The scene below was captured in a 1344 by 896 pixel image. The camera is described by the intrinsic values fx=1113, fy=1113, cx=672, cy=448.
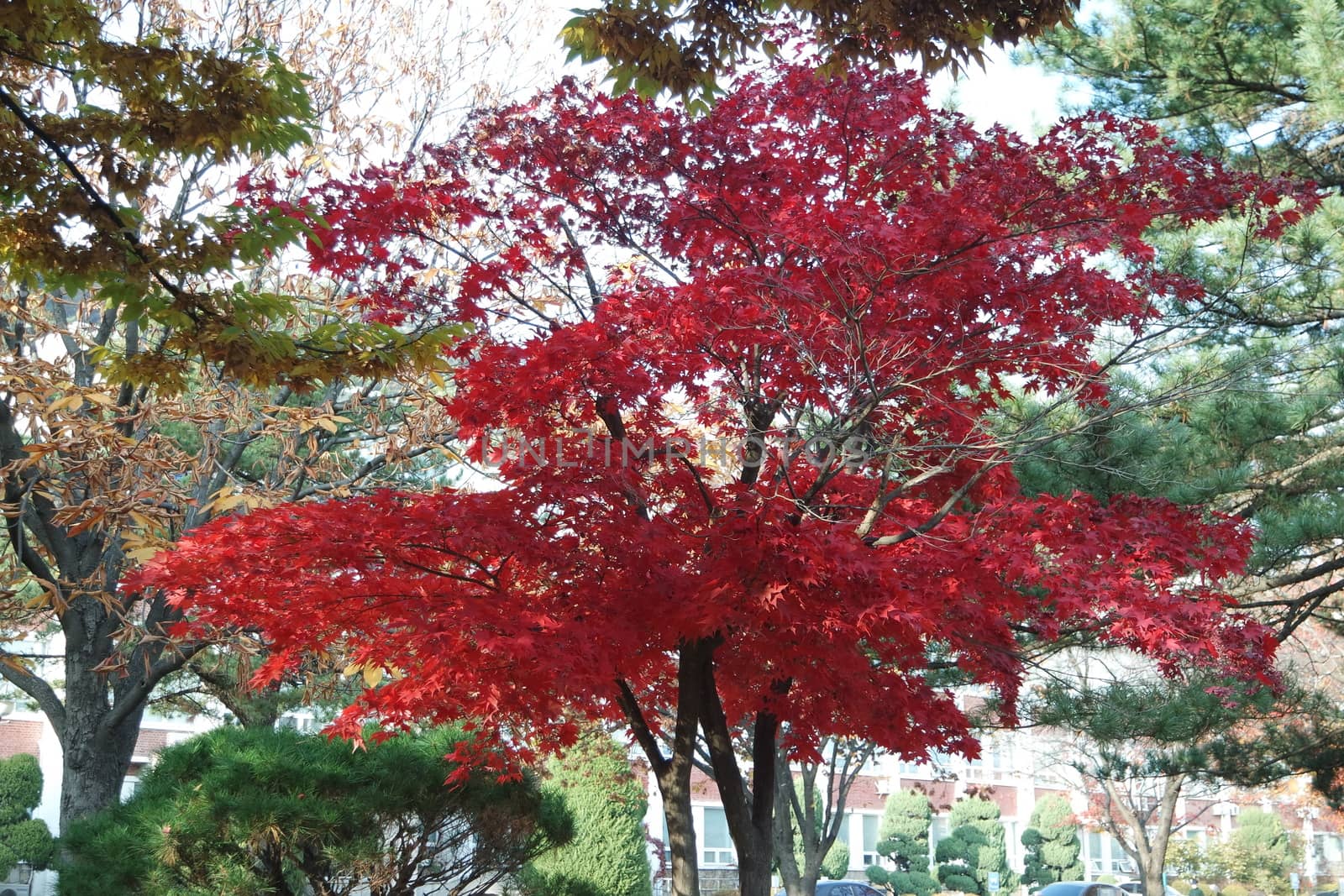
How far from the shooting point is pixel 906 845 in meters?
30.9

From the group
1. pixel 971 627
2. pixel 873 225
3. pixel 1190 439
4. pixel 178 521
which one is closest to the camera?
pixel 873 225

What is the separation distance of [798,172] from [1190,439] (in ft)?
13.8

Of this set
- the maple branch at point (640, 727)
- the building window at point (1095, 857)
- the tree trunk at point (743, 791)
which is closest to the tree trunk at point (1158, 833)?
the tree trunk at point (743, 791)

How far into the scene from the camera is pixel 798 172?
293 inches

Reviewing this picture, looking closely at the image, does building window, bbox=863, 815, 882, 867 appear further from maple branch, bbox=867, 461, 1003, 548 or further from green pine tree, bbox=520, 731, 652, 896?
maple branch, bbox=867, 461, 1003, 548

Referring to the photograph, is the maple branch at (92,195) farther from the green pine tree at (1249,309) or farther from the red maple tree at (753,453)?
the green pine tree at (1249,309)

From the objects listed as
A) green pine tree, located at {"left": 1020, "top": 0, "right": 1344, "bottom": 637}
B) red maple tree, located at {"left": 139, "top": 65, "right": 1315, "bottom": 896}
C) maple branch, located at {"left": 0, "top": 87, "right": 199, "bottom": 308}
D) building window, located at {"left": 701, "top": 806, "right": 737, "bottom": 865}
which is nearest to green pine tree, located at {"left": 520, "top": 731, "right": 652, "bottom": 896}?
red maple tree, located at {"left": 139, "top": 65, "right": 1315, "bottom": 896}

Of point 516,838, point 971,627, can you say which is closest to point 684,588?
point 971,627

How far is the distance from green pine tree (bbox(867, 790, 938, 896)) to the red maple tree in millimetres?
24392

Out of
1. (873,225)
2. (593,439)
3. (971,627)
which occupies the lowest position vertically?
(971,627)

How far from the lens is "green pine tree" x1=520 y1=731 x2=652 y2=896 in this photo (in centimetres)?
1547

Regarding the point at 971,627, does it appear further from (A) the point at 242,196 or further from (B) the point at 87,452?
(B) the point at 87,452

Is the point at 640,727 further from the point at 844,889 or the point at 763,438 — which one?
the point at 844,889

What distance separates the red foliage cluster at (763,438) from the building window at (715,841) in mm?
22268
